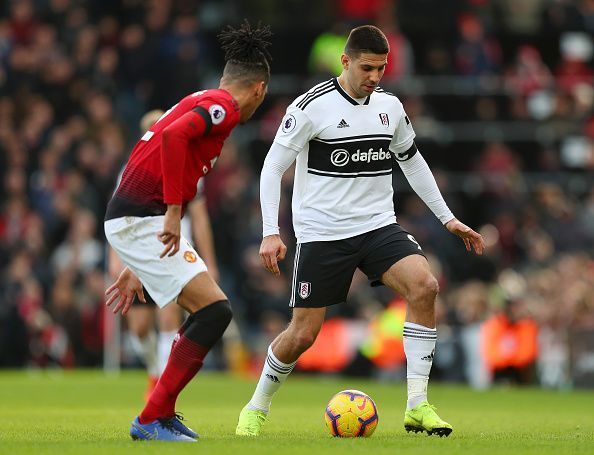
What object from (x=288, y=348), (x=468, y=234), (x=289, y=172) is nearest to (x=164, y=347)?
(x=288, y=348)

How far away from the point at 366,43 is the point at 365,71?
0.61 feet

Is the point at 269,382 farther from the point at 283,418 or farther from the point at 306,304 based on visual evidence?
the point at 283,418

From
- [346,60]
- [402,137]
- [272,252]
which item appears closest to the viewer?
[272,252]

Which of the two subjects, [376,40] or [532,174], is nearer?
[376,40]

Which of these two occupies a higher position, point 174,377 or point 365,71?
point 365,71

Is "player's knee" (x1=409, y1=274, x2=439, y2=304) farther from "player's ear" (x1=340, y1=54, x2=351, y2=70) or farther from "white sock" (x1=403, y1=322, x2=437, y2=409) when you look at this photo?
"player's ear" (x1=340, y1=54, x2=351, y2=70)

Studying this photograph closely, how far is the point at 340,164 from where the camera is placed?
30.3 ft

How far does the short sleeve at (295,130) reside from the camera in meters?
9.08

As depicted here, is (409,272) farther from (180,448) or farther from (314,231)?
(180,448)

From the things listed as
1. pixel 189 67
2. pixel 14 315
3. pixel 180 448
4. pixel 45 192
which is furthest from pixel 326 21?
pixel 180 448

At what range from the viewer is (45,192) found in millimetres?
22781

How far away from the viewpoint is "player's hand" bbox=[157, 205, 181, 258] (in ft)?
26.0

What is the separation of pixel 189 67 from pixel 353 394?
14706mm

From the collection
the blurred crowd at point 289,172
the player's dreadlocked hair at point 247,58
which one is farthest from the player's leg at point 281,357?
the blurred crowd at point 289,172
